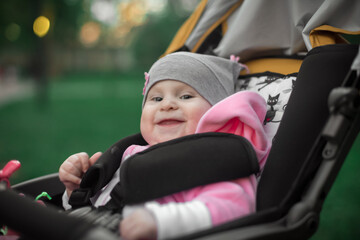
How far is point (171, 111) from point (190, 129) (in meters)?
0.11

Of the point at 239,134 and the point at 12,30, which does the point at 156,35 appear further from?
the point at 239,134

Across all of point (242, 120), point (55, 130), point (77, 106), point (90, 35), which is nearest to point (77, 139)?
point (55, 130)

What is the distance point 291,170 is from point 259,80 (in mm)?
730

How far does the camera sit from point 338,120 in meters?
0.90

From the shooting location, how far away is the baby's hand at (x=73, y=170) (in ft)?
4.24

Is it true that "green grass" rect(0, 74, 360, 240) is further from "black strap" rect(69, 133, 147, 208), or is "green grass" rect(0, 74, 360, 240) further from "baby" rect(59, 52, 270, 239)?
"black strap" rect(69, 133, 147, 208)

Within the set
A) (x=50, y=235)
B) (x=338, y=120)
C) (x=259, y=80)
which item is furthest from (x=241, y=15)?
(x=50, y=235)

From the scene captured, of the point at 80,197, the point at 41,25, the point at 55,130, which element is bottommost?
the point at 55,130

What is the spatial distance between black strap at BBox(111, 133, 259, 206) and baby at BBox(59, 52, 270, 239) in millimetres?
42

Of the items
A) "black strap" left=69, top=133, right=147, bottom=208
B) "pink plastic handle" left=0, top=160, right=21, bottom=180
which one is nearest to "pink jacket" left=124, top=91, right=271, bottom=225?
"black strap" left=69, top=133, right=147, bottom=208

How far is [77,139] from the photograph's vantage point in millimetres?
5395

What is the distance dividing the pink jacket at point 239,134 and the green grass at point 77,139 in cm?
142

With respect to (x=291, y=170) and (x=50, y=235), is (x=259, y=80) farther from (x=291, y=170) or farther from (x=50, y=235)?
(x=50, y=235)

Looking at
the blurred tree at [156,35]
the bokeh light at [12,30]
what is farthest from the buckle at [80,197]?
the bokeh light at [12,30]
